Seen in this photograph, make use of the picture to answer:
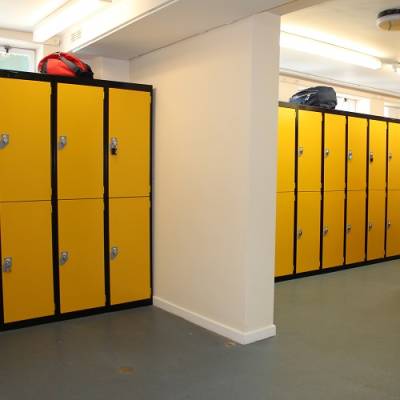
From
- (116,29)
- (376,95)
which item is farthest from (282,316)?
(376,95)

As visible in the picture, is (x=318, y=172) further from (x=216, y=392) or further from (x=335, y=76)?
(x=216, y=392)

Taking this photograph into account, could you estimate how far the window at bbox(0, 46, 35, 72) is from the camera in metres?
5.00

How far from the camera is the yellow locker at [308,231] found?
5352mm

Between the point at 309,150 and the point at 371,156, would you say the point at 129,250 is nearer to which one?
the point at 309,150

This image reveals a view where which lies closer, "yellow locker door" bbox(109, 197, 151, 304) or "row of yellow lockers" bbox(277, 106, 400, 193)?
"yellow locker door" bbox(109, 197, 151, 304)

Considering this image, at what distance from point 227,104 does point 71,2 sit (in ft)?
5.82

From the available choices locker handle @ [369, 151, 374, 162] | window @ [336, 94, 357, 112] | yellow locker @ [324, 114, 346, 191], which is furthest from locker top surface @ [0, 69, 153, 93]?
window @ [336, 94, 357, 112]

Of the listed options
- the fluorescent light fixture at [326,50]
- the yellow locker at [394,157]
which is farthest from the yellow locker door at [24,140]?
the yellow locker at [394,157]

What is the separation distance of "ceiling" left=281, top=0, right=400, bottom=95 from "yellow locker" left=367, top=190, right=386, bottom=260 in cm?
181

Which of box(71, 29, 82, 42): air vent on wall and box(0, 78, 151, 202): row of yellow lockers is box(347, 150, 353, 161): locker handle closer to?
box(0, 78, 151, 202): row of yellow lockers

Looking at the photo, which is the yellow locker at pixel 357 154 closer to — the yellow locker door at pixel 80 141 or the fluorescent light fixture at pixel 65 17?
the yellow locker door at pixel 80 141

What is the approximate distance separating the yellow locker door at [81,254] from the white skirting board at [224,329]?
72cm

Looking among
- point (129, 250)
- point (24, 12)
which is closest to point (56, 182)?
point (129, 250)

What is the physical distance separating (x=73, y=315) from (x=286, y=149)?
2.86 meters
